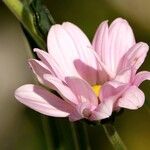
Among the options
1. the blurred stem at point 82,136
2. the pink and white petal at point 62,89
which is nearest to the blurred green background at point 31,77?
the blurred stem at point 82,136

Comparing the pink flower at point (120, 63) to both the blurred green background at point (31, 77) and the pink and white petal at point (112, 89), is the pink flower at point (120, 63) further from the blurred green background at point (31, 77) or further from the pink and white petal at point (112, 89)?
the blurred green background at point (31, 77)

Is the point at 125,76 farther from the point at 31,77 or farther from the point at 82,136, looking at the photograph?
the point at 31,77

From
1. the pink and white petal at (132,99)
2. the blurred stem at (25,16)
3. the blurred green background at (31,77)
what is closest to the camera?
the pink and white petal at (132,99)

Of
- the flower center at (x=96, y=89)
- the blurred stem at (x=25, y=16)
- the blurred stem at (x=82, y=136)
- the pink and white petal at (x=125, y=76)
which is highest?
the blurred stem at (x=25, y=16)

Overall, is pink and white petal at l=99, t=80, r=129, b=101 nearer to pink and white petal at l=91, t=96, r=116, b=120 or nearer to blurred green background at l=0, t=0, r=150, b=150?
pink and white petal at l=91, t=96, r=116, b=120

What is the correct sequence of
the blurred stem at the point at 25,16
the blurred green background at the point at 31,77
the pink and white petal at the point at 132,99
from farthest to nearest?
the blurred green background at the point at 31,77, the blurred stem at the point at 25,16, the pink and white petal at the point at 132,99

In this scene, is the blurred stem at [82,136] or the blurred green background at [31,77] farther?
the blurred green background at [31,77]

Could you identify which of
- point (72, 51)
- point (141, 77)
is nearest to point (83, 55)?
point (72, 51)

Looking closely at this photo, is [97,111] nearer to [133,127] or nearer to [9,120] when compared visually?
[133,127]
